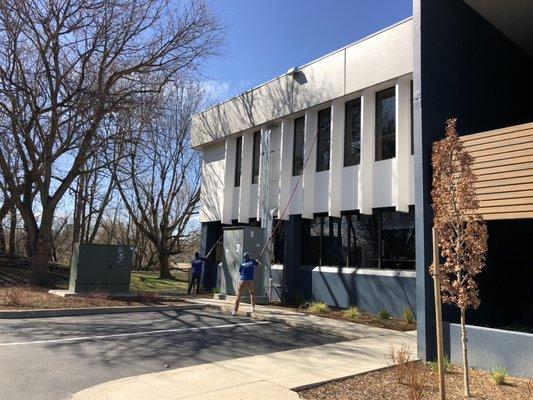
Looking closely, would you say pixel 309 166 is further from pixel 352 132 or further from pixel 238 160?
pixel 238 160

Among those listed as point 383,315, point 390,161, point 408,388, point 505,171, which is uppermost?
point 390,161

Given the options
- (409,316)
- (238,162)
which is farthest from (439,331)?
(238,162)

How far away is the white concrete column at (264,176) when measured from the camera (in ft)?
63.1

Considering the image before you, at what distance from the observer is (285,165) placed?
18.5 metres

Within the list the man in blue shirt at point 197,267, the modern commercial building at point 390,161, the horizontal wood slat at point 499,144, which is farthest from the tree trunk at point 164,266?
the horizontal wood slat at point 499,144

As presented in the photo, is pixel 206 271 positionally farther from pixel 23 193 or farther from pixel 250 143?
pixel 23 193

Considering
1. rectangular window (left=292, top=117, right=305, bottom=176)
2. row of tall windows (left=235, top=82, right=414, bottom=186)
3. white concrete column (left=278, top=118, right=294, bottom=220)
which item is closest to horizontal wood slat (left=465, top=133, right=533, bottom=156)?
row of tall windows (left=235, top=82, right=414, bottom=186)

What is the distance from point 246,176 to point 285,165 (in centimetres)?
285

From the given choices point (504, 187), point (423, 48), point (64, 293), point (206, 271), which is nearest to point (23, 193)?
point (64, 293)

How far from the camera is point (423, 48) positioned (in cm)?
989

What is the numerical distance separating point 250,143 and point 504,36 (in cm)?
1095

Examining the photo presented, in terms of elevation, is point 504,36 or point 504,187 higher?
point 504,36

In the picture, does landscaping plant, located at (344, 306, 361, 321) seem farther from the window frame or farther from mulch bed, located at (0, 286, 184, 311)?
the window frame

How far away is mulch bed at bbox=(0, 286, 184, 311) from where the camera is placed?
543 inches
